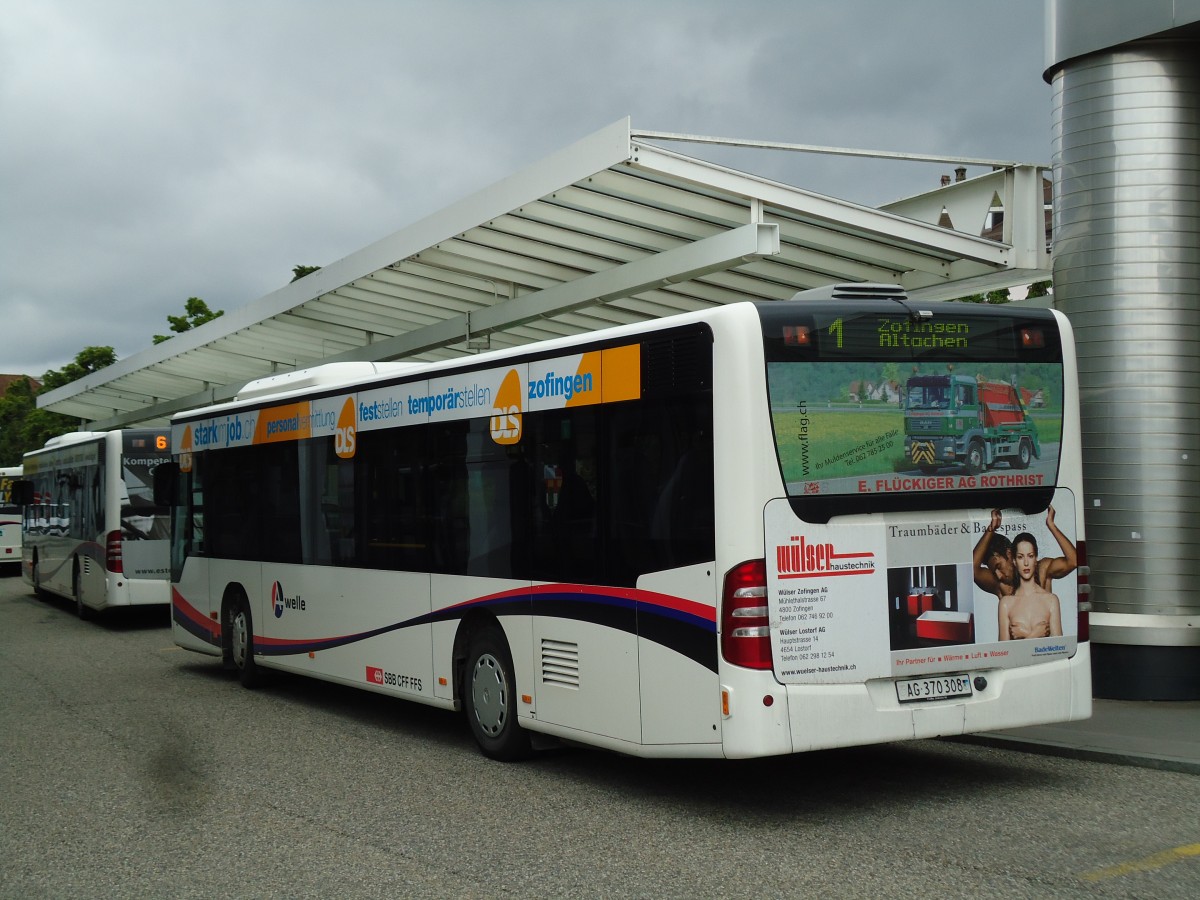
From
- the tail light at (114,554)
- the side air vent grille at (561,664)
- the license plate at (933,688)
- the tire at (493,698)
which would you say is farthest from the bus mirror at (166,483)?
the license plate at (933,688)

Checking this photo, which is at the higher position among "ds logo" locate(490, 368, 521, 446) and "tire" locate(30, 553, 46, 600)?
"ds logo" locate(490, 368, 521, 446)

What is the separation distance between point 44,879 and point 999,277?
10892 millimetres

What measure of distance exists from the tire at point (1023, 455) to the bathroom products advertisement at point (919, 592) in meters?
0.29

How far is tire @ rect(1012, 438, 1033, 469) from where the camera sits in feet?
24.4

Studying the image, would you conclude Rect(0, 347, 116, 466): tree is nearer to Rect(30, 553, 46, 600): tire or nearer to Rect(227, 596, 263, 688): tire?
Rect(30, 553, 46, 600): tire

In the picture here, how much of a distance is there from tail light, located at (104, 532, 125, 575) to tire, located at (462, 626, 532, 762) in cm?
1158

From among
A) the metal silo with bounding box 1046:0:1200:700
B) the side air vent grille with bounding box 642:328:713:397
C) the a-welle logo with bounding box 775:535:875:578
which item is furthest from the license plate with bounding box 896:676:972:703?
the metal silo with bounding box 1046:0:1200:700

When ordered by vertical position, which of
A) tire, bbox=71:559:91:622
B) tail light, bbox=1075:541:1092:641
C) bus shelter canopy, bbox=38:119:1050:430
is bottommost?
tire, bbox=71:559:91:622

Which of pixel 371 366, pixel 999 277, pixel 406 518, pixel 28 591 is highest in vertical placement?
pixel 999 277

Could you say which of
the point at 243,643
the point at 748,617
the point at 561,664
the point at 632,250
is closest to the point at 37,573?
the point at 243,643

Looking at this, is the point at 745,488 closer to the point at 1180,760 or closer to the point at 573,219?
the point at 1180,760

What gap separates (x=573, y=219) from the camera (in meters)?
A: 13.5

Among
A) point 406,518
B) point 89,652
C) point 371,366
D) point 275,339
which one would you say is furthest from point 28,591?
point 406,518

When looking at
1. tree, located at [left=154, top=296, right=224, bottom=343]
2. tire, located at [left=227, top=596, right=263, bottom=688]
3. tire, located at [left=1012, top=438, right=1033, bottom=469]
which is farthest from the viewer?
tree, located at [left=154, top=296, right=224, bottom=343]
